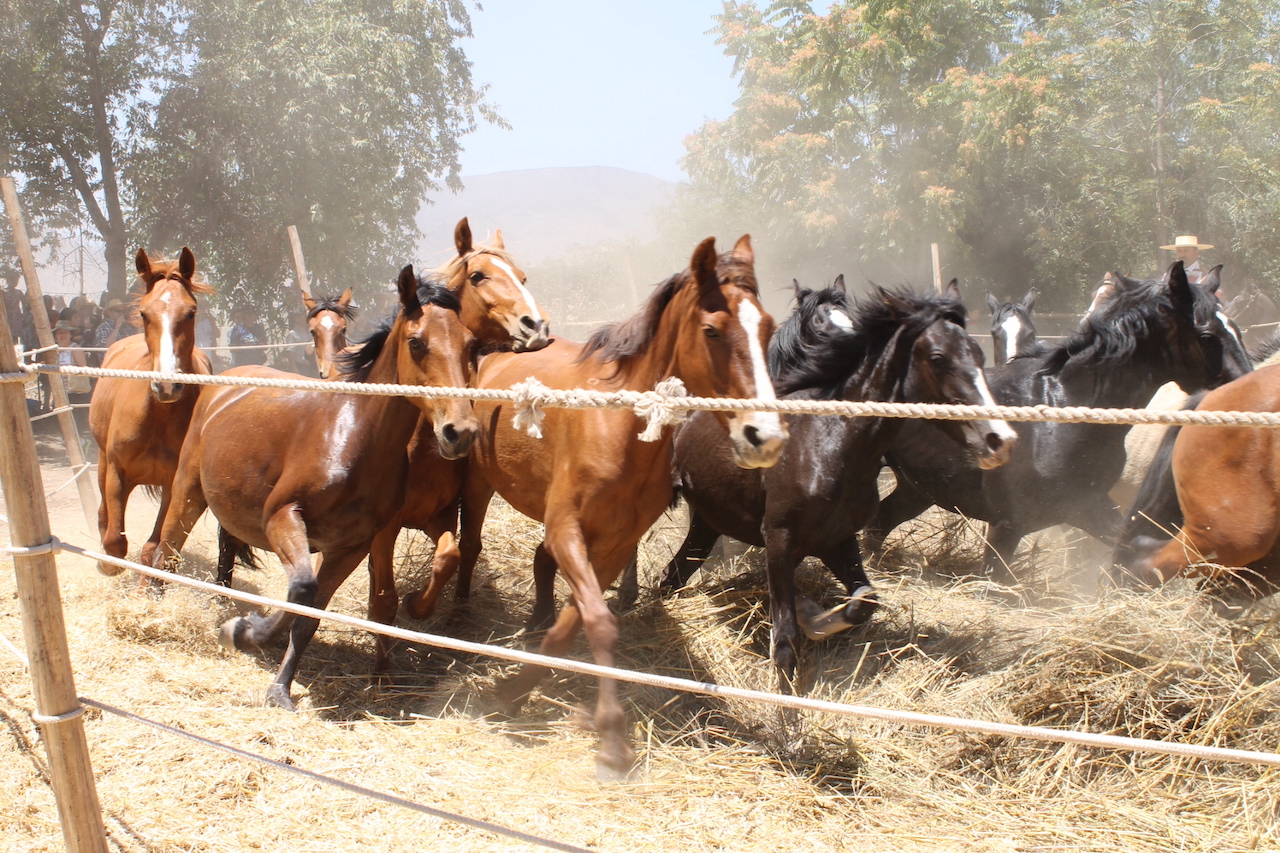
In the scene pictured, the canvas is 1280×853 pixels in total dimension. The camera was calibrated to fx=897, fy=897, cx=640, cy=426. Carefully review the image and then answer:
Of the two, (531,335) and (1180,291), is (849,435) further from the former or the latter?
(1180,291)

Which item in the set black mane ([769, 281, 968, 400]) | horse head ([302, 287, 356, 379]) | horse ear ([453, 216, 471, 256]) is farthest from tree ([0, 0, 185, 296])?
black mane ([769, 281, 968, 400])

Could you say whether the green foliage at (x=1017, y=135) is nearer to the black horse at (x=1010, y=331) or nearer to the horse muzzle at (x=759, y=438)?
the black horse at (x=1010, y=331)

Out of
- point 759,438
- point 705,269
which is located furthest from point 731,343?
point 759,438

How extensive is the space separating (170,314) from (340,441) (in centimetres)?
185

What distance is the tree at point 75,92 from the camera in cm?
1330

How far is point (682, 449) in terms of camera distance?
494cm

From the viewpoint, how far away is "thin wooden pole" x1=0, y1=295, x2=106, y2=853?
7.63ft

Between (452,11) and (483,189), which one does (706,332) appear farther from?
(483,189)

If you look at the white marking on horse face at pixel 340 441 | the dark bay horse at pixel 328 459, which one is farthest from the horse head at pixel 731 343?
the white marking on horse face at pixel 340 441

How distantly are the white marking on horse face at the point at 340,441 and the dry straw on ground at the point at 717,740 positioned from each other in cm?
Answer: 100

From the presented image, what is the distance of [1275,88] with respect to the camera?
15547 millimetres

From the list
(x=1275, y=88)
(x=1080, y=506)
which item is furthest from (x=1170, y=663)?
(x=1275, y=88)

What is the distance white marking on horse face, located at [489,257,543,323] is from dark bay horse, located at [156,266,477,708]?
0.52m

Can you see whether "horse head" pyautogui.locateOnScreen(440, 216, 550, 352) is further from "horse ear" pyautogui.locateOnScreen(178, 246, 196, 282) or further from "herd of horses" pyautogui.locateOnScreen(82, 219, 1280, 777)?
"horse ear" pyautogui.locateOnScreen(178, 246, 196, 282)
